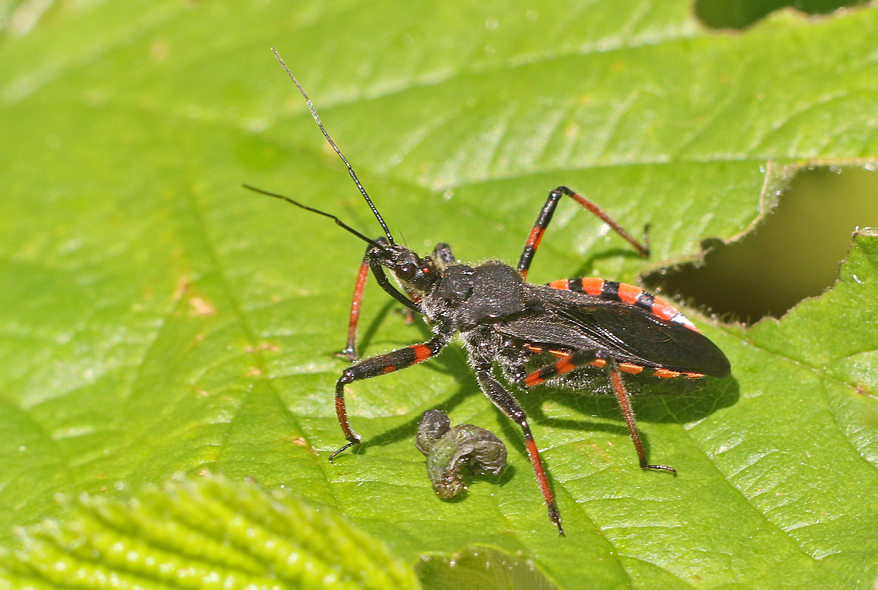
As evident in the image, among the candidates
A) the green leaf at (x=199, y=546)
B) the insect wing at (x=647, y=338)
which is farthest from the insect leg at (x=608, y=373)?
the green leaf at (x=199, y=546)

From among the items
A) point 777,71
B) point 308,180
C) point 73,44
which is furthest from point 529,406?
point 73,44

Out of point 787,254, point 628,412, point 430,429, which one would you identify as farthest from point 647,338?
point 787,254

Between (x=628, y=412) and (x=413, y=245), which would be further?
(x=413, y=245)

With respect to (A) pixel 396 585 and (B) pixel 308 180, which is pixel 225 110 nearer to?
(B) pixel 308 180

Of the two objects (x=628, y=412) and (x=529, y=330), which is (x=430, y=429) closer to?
(x=529, y=330)

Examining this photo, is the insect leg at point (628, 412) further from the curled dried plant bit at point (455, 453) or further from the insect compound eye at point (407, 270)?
the insect compound eye at point (407, 270)

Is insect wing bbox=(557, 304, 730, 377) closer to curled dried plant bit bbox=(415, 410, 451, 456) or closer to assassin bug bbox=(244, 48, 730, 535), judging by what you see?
assassin bug bbox=(244, 48, 730, 535)

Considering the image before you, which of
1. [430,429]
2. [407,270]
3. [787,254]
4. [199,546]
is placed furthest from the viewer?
[787,254]
